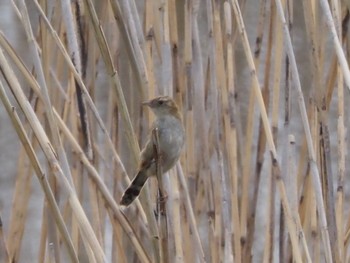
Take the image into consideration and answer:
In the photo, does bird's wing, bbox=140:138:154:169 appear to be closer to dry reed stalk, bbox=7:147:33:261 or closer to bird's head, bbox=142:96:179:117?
bird's head, bbox=142:96:179:117

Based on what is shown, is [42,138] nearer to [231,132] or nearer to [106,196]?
[106,196]

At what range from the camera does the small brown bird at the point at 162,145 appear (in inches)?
45.1

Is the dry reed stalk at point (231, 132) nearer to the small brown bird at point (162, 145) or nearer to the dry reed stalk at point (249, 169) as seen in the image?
the dry reed stalk at point (249, 169)

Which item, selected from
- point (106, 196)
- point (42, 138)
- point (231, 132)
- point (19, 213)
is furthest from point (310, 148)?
point (19, 213)

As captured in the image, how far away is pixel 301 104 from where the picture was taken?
130 cm

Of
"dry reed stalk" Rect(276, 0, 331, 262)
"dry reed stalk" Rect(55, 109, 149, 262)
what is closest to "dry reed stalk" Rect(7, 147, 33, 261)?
"dry reed stalk" Rect(55, 109, 149, 262)

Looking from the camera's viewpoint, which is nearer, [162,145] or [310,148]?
[162,145]

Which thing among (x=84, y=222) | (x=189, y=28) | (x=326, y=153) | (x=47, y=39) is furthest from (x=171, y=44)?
(x=84, y=222)

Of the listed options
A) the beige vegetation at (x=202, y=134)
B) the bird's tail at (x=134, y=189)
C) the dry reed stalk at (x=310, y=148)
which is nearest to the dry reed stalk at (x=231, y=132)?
the beige vegetation at (x=202, y=134)

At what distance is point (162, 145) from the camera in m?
1.18

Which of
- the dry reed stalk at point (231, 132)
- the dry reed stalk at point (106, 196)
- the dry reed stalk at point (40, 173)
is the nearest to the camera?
the dry reed stalk at point (40, 173)

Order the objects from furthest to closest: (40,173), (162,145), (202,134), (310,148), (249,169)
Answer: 1. (249,169)
2. (202,134)
3. (310,148)
4. (162,145)
5. (40,173)

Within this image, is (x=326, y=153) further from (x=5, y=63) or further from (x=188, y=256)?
(x=5, y=63)

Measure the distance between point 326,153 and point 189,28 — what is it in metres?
0.34
